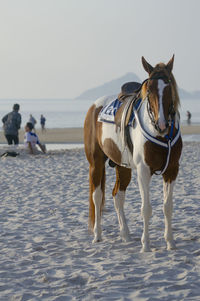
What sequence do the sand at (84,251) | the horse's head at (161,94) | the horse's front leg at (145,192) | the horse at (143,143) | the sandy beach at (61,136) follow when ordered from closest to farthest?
the sand at (84,251)
the horse's head at (161,94)
the horse at (143,143)
the horse's front leg at (145,192)
the sandy beach at (61,136)

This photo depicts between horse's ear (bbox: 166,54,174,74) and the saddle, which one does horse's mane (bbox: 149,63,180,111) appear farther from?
the saddle

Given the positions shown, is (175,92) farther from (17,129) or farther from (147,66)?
(17,129)

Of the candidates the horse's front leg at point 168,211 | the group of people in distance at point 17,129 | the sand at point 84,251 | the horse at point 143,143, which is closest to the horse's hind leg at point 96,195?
the horse at point 143,143

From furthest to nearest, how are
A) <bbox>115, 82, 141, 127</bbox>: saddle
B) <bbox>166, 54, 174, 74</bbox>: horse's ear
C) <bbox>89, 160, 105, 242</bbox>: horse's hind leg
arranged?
<bbox>89, 160, 105, 242</bbox>: horse's hind leg
<bbox>115, 82, 141, 127</bbox>: saddle
<bbox>166, 54, 174, 74</bbox>: horse's ear

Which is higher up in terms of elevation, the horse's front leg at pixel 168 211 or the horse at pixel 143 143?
the horse at pixel 143 143

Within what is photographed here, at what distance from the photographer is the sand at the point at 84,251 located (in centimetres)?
448

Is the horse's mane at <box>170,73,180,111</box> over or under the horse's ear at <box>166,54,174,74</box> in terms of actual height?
under

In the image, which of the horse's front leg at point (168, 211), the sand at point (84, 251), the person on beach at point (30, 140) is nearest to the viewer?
the sand at point (84, 251)

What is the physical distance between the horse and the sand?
35 cm

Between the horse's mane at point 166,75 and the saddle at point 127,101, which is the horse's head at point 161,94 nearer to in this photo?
the horse's mane at point 166,75

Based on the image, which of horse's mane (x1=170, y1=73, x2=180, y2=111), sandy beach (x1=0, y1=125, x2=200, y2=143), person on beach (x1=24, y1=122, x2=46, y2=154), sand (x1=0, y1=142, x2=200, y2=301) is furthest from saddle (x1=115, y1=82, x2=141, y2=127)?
sandy beach (x1=0, y1=125, x2=200, y2=143)

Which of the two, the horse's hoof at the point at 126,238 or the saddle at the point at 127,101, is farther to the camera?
the horse's hoof at the point at 126,238

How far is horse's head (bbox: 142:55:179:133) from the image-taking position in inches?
192

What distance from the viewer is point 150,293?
4309mm
